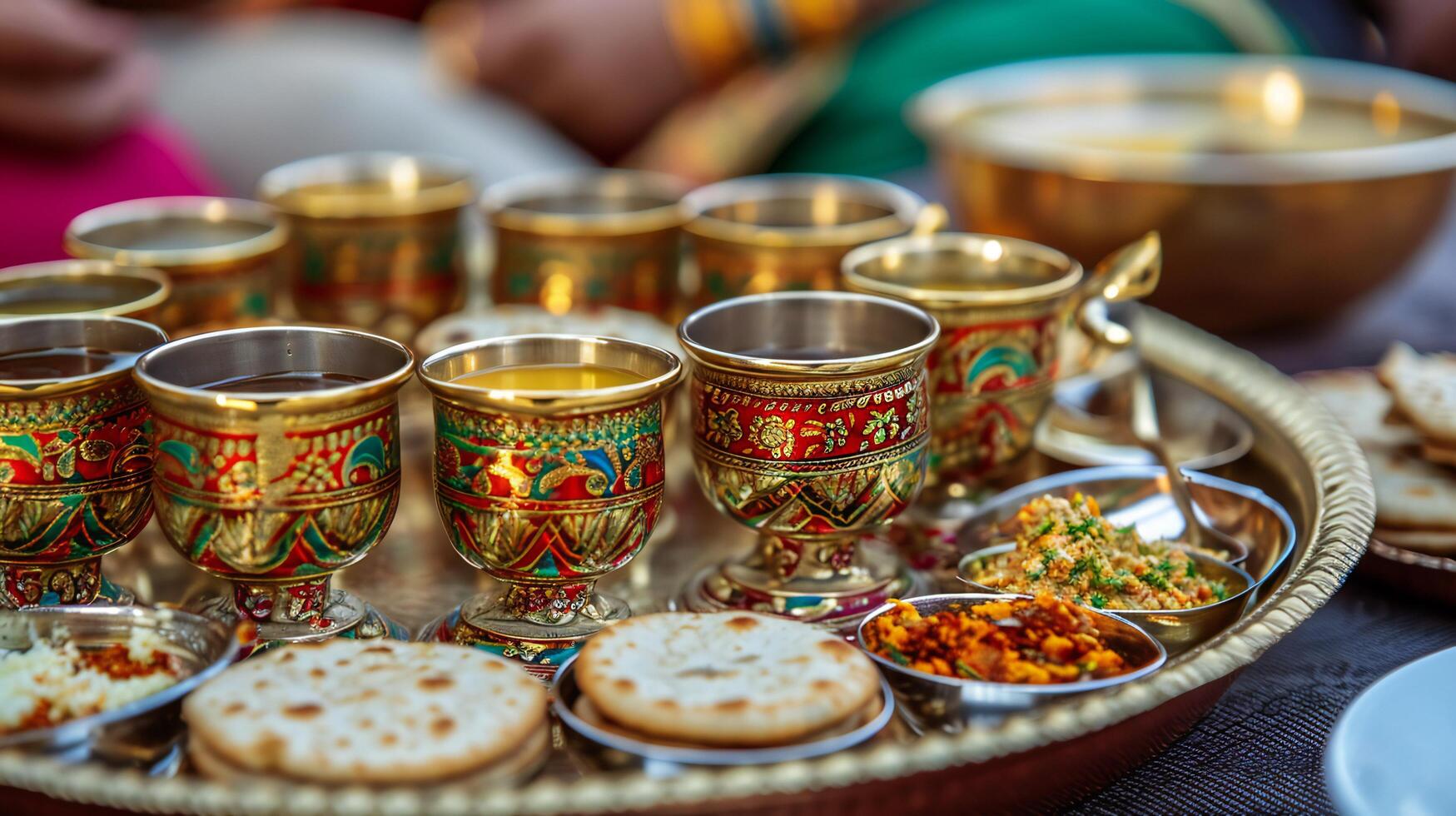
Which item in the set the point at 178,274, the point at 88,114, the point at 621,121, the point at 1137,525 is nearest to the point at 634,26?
Answer: the point at 621,121

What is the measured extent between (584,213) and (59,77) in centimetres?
96

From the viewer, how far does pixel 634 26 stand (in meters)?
2.91

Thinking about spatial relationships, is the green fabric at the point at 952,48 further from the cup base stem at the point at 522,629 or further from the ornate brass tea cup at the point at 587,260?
the cup base stem at the point at 522,629

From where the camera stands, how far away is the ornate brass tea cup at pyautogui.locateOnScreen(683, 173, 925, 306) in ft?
4.48

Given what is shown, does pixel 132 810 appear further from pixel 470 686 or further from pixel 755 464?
pixel 755 464

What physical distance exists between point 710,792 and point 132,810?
31 cm

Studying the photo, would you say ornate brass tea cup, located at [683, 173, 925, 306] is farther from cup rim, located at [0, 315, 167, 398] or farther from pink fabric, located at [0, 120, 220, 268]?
pink fabric, located at [0, 120, 220, 268]

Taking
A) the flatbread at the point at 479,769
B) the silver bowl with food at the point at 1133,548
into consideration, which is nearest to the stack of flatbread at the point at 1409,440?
the silver bowl with food at the point at 1133,548

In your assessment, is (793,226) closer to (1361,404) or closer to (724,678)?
(1361,404)

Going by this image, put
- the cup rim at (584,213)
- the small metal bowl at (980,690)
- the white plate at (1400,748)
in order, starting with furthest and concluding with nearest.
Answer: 1. the cup rim at (584,213)
2. the small metal bowl at (980,690)
3. the white plate at (1400,748)

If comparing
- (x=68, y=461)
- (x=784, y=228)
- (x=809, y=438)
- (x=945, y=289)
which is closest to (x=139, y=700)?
(x=68, y=461)

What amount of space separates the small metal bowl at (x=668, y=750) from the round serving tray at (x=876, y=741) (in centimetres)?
1

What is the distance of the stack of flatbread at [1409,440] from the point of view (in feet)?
3.71

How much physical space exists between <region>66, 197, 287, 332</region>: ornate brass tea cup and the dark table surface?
88cm
